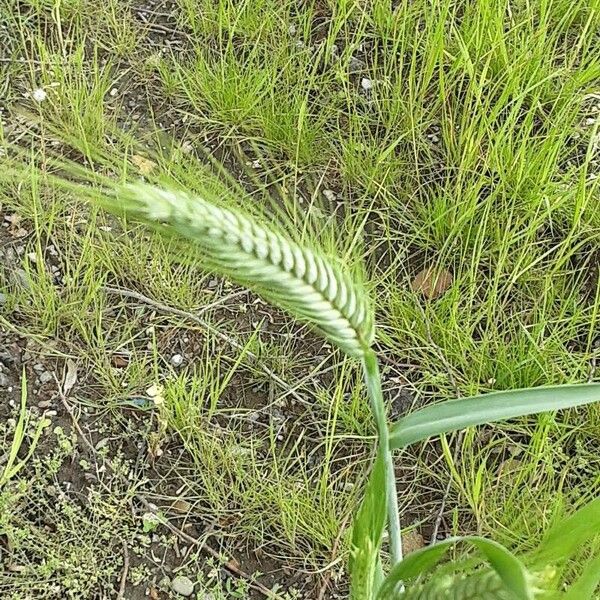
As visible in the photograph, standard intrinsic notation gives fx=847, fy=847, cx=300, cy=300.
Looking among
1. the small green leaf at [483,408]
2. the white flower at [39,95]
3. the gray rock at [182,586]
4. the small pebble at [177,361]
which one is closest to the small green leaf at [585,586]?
the small green leaf at [483,408]

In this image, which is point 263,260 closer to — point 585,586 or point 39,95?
point 585,586

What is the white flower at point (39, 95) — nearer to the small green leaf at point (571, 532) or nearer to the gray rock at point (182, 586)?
the gray rock at point (182, 586)

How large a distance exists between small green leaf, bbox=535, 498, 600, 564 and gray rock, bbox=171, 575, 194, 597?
2.44 feet

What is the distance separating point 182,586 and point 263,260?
31.6 inches

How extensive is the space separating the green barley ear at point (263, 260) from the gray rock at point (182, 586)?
724 mm

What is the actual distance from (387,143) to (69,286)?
69 centimetres

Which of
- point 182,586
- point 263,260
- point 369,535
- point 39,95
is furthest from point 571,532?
point 39,95

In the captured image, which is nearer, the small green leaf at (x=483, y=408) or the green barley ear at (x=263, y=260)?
the green barley ear at (x=263, y=260)

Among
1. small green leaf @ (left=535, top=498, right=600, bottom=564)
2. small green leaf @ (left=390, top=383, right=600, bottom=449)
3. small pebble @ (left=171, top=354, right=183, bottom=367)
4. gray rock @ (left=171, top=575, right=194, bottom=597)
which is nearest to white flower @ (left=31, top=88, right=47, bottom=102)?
small pebble @ (left=171, top=354, right=183, bottom=367)

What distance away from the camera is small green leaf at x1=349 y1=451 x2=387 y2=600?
795 mm

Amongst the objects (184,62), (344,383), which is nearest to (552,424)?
(344,383)

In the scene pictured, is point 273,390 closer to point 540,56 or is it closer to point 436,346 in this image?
point 436,346

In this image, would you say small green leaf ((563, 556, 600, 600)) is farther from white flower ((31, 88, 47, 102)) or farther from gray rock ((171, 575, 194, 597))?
white flower ((31, 88, 47, 102))

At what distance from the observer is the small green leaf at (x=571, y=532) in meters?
0.73
